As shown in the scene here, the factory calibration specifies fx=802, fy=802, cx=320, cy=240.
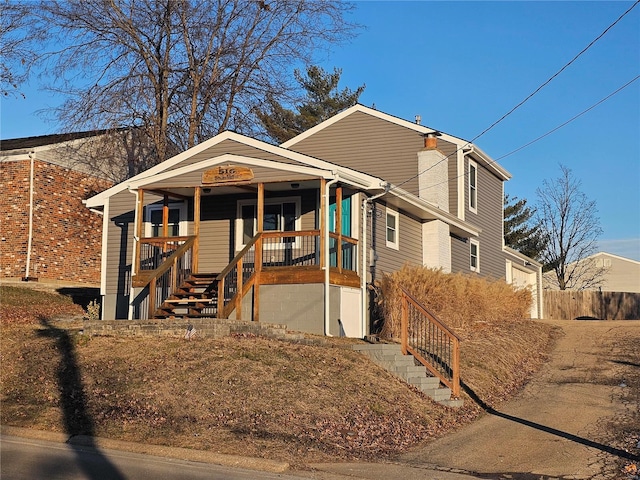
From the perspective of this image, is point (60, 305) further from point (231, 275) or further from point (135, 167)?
point (135, 167)

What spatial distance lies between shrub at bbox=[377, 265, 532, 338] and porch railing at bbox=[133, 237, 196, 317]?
16.3 feet

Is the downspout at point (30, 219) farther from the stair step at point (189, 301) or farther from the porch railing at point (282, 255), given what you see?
the stair step at point (189, 301)

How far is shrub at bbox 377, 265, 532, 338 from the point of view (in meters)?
19.5

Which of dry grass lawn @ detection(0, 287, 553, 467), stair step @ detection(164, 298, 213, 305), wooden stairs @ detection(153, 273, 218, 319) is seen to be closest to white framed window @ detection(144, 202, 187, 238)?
wooden stairs @ detection(153, 273, 218, 319)

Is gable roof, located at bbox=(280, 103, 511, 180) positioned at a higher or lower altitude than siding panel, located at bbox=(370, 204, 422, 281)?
higher

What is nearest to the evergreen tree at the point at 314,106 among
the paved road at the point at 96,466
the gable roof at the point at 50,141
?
the gable roof at the point at 50,141

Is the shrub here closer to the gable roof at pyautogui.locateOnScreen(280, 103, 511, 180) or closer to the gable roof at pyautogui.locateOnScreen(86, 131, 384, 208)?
the gable roof at pyautogui.locateOnScreen(86, 131, 384, 208)

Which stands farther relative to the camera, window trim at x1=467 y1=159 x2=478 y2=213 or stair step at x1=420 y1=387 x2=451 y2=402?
window trim at x1=467 y1=159 x2=478 y2=213

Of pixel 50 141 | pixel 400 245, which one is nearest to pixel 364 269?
pixel 400 245

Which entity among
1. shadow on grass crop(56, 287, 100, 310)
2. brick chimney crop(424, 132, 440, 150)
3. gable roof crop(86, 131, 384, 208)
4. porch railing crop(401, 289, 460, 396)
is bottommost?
porch railing crop(401, 289, 460, 396)

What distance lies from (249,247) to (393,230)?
5923 mm

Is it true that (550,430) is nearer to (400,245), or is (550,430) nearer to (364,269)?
(364,269)

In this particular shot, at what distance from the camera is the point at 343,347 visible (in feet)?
52.1

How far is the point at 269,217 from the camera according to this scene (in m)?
21.7
